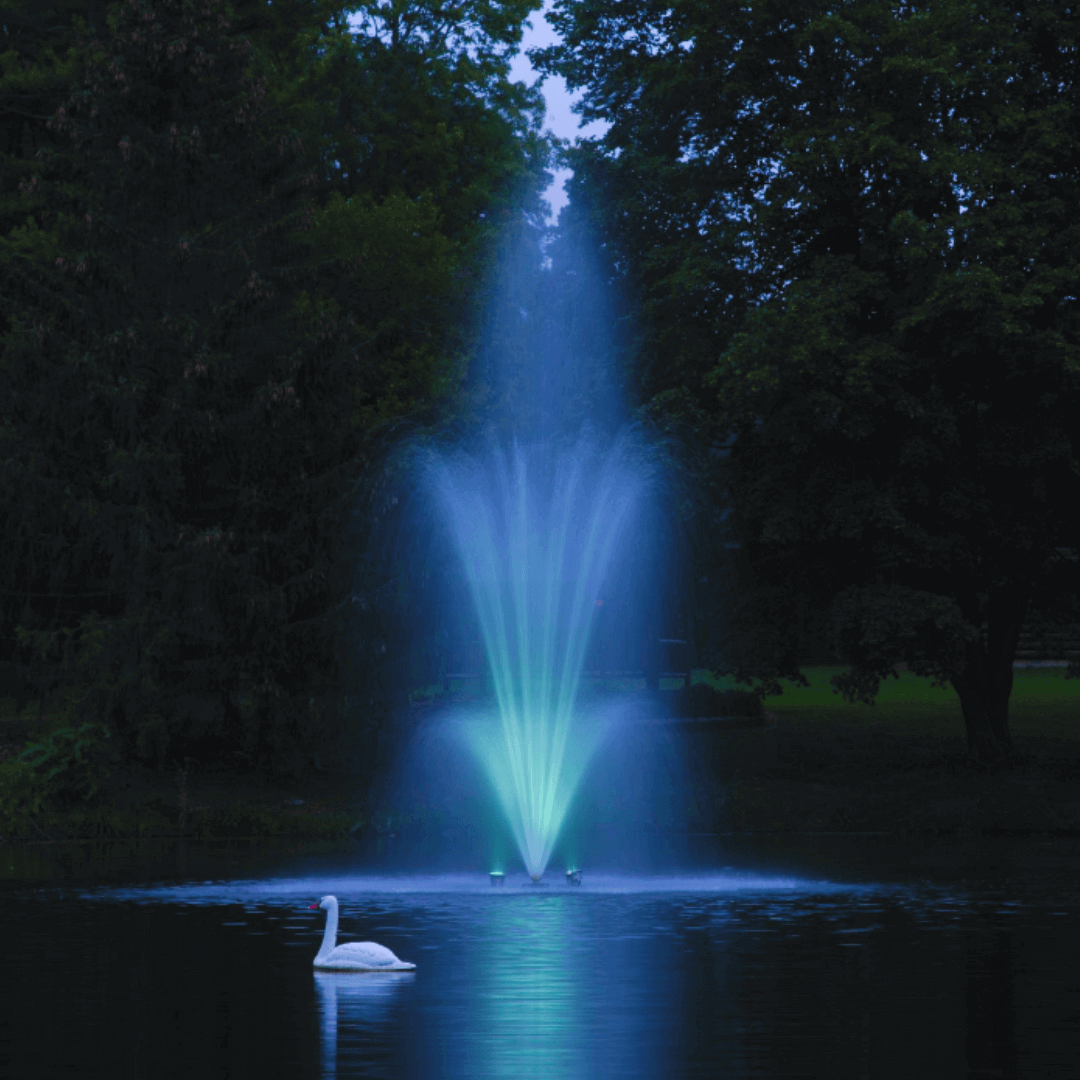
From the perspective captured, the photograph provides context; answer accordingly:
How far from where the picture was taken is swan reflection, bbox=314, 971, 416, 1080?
44.1 ft

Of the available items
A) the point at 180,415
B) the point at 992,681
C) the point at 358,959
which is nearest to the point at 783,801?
the point at 992,681

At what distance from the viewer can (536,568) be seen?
112 feet

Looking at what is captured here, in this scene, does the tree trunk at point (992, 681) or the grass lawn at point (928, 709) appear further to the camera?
the grass lawn at point (928, 709)

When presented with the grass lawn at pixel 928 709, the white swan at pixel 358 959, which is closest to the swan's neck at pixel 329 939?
the white swan at pixel 358 959

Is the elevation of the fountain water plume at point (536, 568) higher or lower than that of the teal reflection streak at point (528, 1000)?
higher

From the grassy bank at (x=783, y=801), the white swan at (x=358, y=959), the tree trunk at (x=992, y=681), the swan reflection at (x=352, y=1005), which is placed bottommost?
the swan reflection at (x=352, y=1005)

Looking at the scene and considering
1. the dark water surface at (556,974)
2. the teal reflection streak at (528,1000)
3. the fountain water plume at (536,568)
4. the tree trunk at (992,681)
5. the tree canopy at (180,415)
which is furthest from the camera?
the tree trunk at (992,681)

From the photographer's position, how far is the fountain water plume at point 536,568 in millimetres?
32719

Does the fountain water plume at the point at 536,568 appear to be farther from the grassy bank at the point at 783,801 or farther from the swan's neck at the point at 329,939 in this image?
the swan's neck at the point at 329,939

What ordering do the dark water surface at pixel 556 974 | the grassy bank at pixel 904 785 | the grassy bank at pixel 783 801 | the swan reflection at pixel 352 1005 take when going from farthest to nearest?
the grassy bank at pixel 904 785, the grassy bank at pixel 783 801, the swan reflection at pixel 352 1005, the dark water surface at pixel 556 974

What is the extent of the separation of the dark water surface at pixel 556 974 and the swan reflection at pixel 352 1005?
0.04 meters

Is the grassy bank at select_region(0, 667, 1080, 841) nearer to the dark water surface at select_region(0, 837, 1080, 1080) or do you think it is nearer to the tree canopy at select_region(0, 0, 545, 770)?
the tree canopy at select_region(0, 0, 545, 770)

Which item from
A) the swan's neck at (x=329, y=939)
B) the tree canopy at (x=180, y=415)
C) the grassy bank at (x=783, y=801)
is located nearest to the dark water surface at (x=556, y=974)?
the swan's neck at (x=329, y=939)

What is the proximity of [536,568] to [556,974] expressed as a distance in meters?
17.9
